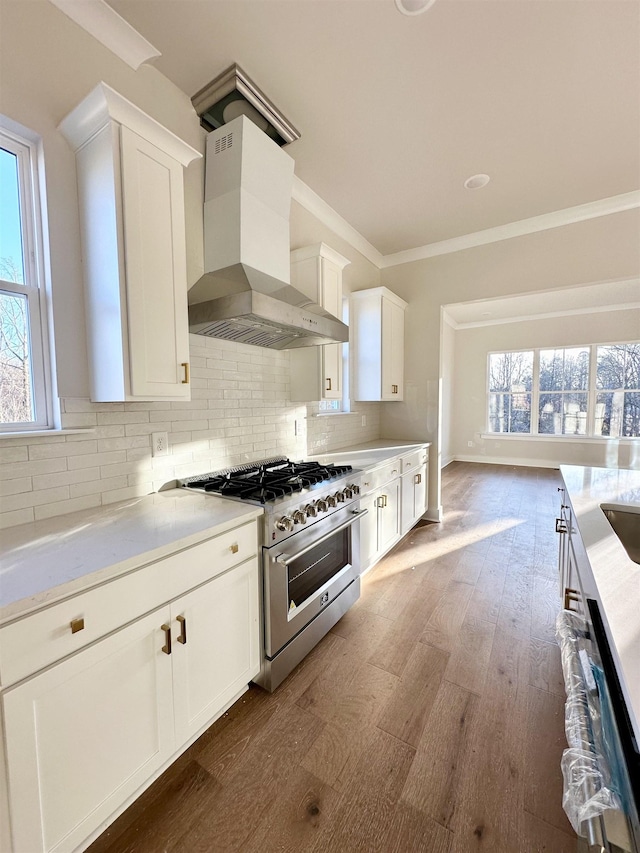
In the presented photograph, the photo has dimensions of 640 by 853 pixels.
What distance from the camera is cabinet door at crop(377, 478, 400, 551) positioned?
112 inches

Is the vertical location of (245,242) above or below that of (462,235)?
below

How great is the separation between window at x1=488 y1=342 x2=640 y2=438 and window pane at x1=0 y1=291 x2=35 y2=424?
25.4ft

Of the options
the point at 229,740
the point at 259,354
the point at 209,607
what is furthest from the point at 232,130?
the point at 229,740

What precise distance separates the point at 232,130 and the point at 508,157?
1919 millimetres

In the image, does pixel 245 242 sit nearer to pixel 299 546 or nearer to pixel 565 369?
pixel 299 546

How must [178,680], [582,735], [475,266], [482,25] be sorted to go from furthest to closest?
1. [475,266]
2. [482,25]
3. [178,680]
4. [582,735]

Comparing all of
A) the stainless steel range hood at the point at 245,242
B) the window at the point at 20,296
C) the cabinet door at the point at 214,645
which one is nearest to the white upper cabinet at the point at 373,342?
the stainless steel range hood at the point at 245,242

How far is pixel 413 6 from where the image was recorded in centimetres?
152

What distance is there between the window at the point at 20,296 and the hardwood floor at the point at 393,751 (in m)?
1.55

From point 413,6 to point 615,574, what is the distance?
7.77 feet

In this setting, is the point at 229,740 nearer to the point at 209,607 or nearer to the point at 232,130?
the point at 209,607

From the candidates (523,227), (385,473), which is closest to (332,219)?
(523,227)

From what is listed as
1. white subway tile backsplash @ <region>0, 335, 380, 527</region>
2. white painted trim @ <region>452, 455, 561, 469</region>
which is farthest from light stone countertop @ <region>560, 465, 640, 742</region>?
white painted trim @ <region>452, 455, 561, 469</region>

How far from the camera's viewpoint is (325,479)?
2.04 meters
